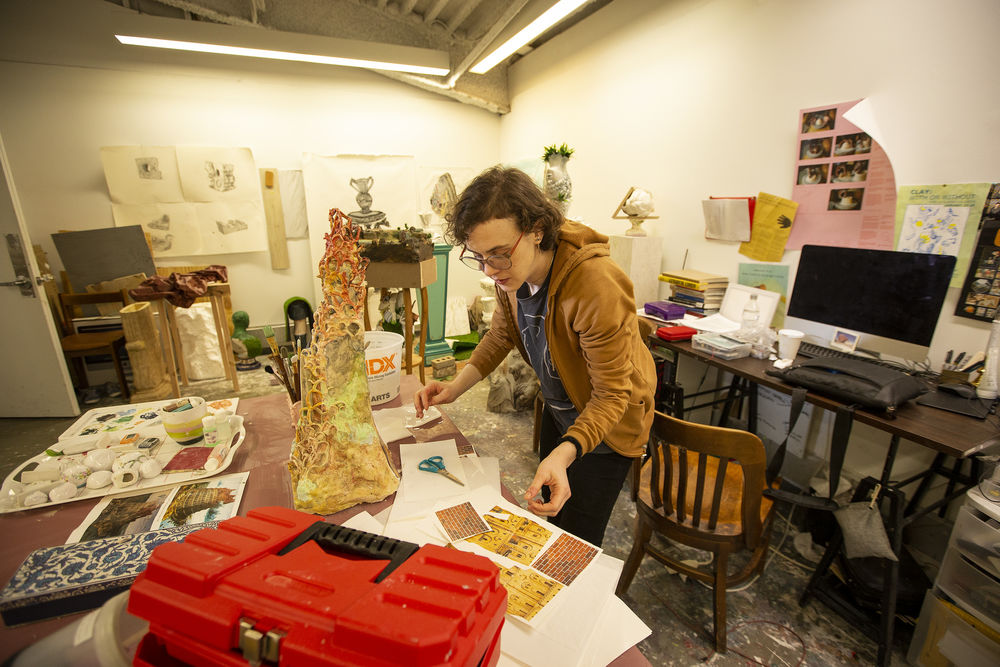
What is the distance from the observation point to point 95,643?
50 cm

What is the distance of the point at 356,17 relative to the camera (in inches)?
173

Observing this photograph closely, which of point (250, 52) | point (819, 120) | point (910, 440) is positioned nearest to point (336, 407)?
point (910, 440)

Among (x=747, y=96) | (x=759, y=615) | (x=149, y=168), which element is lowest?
(x=759, y=615)

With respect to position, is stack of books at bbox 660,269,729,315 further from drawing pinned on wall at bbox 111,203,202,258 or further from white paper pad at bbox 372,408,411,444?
drawing pinned on wall at bbox 111,203,202,258

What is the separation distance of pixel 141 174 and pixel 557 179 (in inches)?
155

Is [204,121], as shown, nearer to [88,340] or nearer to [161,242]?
[161,242]

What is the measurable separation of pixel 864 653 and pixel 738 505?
66 cm

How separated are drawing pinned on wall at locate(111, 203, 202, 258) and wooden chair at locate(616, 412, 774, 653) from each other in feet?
15.5

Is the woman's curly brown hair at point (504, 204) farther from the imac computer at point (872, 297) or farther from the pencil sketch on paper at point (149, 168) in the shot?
the pencil sketch on paper at point (149, 168)

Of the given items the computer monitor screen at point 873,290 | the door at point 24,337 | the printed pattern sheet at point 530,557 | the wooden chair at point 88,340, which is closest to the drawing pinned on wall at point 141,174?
the wooden chair at point 88,340

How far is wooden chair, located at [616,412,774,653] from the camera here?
132 cm

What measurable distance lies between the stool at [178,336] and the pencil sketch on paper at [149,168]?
1450mm

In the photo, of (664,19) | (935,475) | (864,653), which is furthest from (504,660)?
(664,19)

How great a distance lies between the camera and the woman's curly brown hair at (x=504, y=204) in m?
1.02
